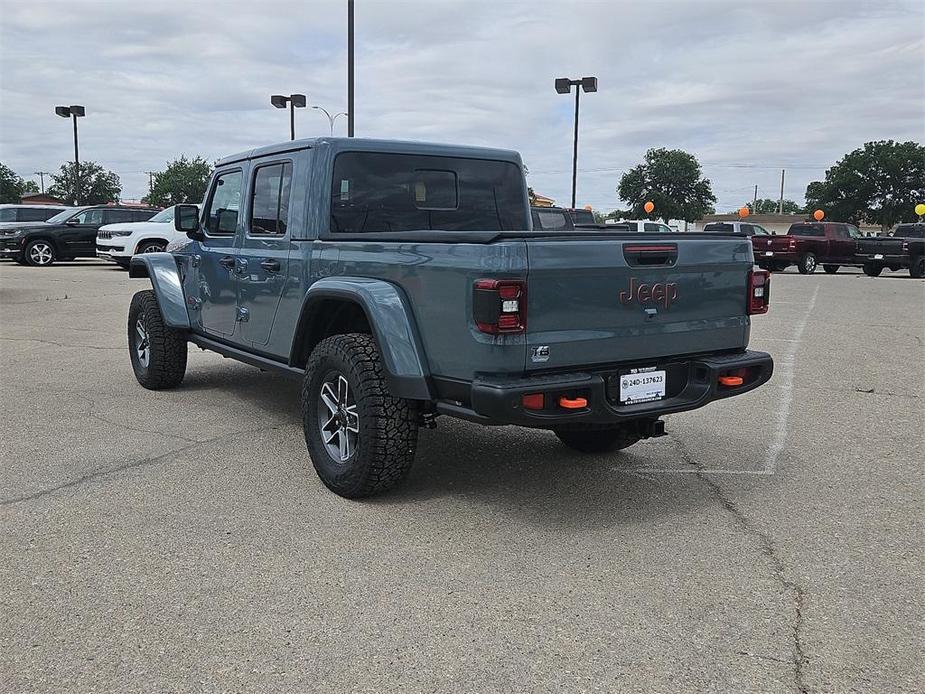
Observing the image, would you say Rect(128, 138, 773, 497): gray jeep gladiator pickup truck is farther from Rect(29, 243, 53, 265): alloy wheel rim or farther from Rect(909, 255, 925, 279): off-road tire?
Rect(909, 255, 925, 279): off-road tire

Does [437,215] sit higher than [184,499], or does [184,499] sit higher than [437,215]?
[437,215]

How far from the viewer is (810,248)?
1088 inches

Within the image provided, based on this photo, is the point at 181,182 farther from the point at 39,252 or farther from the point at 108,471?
the point at 108,471

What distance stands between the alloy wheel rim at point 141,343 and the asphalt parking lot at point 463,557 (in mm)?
660

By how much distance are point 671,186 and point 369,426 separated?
3447 inches

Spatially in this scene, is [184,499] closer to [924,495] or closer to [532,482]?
[532,482]

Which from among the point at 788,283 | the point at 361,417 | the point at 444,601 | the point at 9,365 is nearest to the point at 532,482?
the point at 361,417

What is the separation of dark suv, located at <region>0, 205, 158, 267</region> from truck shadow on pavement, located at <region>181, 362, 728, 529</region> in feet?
64.2

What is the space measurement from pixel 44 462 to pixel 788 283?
68.2 feet

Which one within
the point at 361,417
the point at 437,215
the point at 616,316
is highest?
the point at 437,215

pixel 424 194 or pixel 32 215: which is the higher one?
pixel 32 215

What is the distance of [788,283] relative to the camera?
22750 millimetres

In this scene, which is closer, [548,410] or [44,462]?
[548,410]

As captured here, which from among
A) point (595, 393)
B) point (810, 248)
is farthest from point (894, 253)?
point (595, 393)
